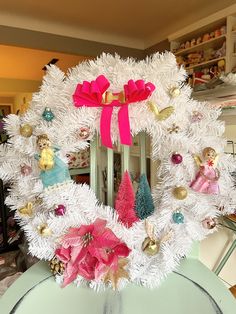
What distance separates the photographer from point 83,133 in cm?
56

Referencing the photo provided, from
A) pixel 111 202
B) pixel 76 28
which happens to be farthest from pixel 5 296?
pixel 76 28

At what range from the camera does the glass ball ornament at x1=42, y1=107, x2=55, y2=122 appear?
0.55 metres

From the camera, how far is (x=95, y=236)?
0.54 m

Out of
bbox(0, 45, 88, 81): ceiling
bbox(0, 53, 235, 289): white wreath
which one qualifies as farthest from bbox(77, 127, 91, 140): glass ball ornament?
bbox(0, 45, 88, 81): ceiling

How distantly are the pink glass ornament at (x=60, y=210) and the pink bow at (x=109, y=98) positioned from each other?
166mm

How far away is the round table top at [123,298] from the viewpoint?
522 millimetres

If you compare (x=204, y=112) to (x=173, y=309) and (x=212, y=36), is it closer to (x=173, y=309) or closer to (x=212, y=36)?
(x=173, y=309)

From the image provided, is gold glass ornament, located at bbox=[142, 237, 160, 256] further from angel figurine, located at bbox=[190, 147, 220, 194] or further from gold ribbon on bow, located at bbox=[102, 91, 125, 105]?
gold ribbon on bow, located at bbox=[102, 91, 125, 105]

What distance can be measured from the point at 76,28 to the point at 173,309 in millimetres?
2835

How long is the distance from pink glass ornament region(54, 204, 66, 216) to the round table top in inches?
6.5

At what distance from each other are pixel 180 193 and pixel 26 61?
358 cm

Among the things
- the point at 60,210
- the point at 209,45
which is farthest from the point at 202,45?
the point at 60,210

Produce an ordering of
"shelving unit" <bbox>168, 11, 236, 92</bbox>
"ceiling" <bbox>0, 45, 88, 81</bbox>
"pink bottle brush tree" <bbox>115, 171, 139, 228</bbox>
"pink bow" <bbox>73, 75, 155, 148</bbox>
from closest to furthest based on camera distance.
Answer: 1. "pink bow" <bbox>73, 75, 155, 148</bbox>
2. "pink bottle brush tree" <bbox>115, 171, 139, 228</bbox>
3. "shelving unit" <bbox>168, 11, 236, 92</bbox>
4. "ceiling" <bbox>0, 45, 88, 81</bbox>

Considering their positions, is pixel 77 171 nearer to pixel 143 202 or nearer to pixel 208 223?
pixel 143 202
